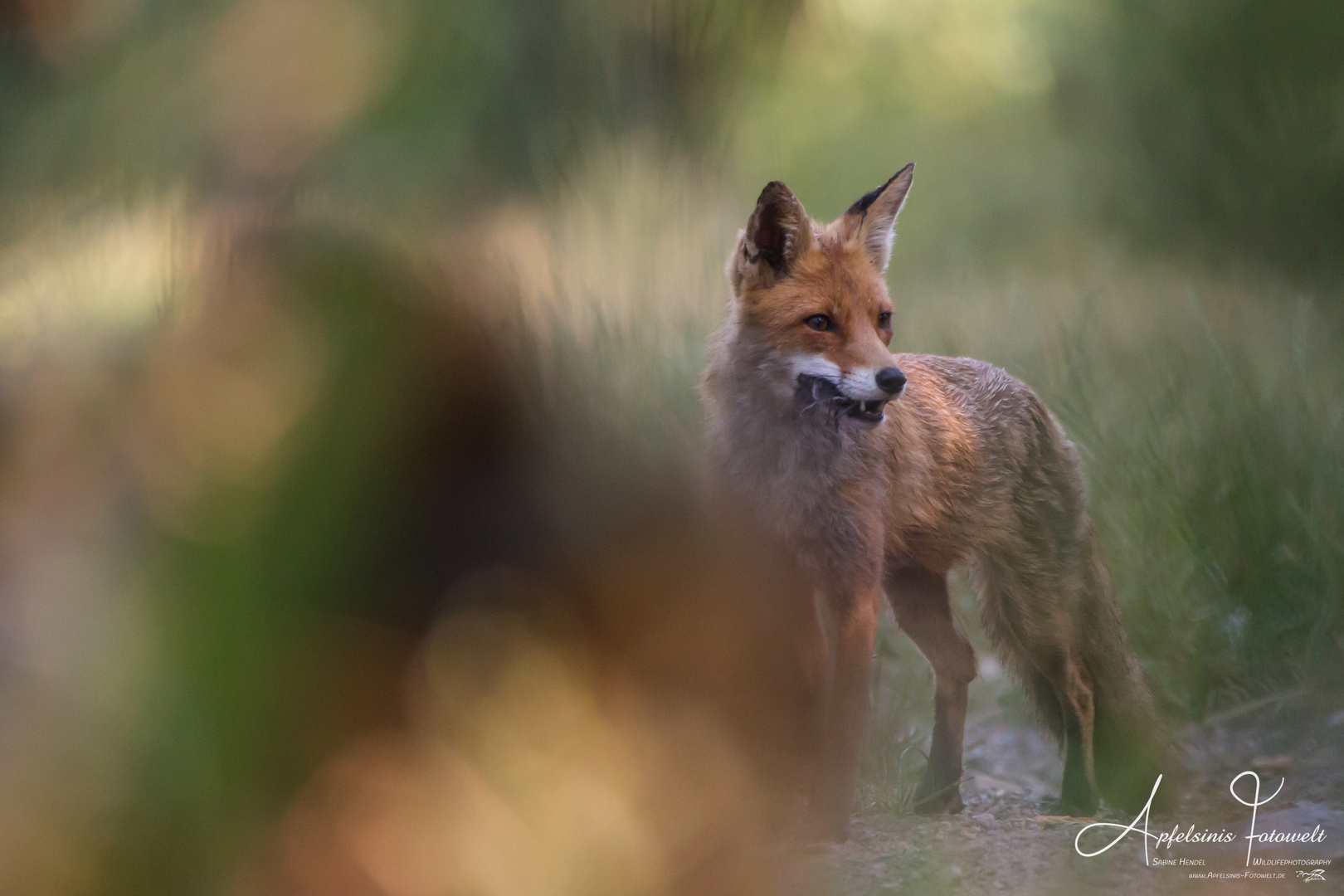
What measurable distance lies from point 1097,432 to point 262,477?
5.25ft

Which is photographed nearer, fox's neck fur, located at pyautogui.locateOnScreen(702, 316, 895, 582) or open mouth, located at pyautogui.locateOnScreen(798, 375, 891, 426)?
open mouth, located at pyautogui.locateOnScreen(798, 375, 891, 426)

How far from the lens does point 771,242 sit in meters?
1.43

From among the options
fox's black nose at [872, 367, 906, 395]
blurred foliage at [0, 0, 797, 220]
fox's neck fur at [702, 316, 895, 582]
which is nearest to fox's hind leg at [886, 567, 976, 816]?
fox's neck fur at [702, 316, 895, 582]

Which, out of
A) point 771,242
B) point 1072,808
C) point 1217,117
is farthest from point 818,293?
point 1072,808

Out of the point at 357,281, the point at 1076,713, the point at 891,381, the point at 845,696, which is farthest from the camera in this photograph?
Answer: the point at 1076,713

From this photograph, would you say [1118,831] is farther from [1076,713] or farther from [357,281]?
[357,281]

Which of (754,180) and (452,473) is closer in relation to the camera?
(452,473)

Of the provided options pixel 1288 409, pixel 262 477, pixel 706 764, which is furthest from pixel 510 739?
pixel 1288 409

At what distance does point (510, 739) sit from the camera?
96 cm

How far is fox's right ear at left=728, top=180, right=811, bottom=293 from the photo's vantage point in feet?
4.40

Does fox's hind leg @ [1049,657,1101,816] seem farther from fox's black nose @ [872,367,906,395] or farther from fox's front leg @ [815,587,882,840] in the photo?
fox's black nose @ [872,367,906,395]

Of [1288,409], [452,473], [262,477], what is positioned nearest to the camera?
[262,477]

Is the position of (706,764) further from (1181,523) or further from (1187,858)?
(1181,523)

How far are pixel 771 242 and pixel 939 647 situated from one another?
0.93 meters
